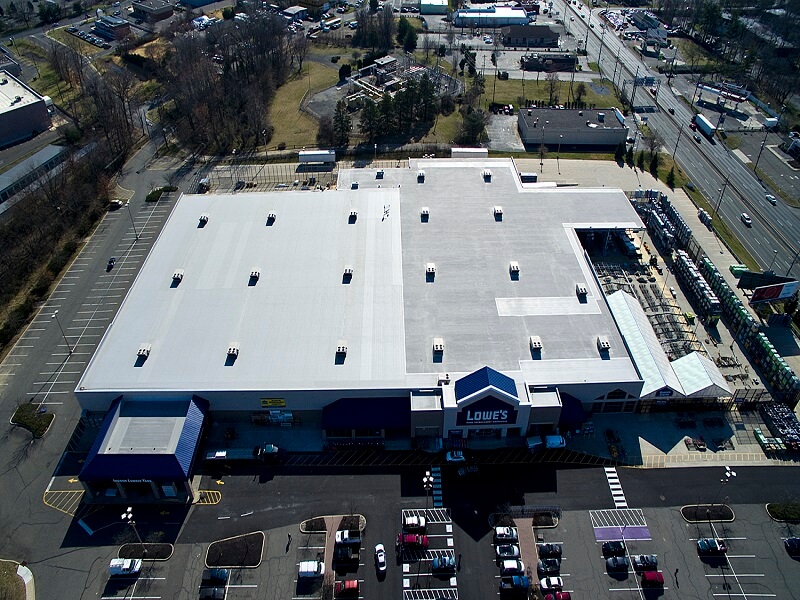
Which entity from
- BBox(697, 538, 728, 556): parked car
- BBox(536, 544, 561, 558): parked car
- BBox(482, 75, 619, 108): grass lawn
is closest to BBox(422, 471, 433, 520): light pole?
BBox(536, 544, 561, 558): parked car

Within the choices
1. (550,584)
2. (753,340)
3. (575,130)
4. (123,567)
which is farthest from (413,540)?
(575,130)

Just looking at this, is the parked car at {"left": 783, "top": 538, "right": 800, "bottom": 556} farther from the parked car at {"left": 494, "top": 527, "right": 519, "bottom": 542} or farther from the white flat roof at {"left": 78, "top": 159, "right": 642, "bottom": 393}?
the parked car at {"left": 494, "top": 527, "right": 519, "bottom": 542}

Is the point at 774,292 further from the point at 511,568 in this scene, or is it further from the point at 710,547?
the point at 511,568

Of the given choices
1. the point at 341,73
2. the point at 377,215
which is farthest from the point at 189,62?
the point at 377,215

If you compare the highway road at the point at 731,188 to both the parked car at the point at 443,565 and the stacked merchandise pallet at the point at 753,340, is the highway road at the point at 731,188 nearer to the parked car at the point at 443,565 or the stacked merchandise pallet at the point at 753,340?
the stacked merchandise pallet at the point at 753,340

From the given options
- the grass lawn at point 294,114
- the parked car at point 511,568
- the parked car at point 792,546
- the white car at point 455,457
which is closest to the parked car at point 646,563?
the parked car at point 511,568

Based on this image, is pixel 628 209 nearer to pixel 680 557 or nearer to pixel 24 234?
pixel 680 557
